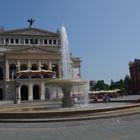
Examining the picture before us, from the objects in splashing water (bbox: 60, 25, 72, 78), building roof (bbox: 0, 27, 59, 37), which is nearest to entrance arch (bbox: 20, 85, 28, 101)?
building roof (bbox: 0, 27, 59, 37)

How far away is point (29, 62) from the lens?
3246 inches

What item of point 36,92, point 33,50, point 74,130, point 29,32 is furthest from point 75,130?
point 29,32

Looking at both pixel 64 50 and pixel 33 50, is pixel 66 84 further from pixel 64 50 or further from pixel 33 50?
pixel 33 50

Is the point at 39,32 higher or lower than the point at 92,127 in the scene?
higher

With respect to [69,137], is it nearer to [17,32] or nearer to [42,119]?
[42,119]

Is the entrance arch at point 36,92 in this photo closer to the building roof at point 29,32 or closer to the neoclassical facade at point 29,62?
the neoclassical facade at point 29,62

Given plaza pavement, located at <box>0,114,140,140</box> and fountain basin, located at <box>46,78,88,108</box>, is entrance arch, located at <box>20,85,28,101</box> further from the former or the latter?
plaza pavement, located at <box>0,114,140,140</box>

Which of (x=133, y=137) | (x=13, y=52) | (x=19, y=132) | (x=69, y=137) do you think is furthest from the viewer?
(x=13, y=52)

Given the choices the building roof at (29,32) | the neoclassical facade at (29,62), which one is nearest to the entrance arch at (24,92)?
the neoclassical facade at (29,62)

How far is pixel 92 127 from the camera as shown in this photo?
13.9 meters

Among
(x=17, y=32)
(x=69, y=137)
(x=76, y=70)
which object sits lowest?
(x=69, y=137)

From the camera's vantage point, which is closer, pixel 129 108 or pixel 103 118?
pixel 103 118

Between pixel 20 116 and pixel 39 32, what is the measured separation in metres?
74.9

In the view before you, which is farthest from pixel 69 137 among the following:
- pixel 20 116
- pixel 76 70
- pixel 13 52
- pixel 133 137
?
pixel 76 70
